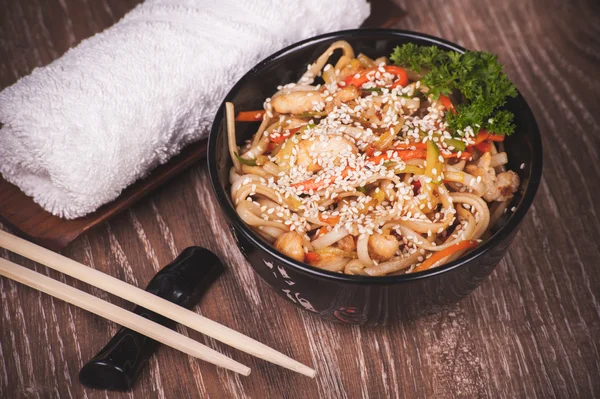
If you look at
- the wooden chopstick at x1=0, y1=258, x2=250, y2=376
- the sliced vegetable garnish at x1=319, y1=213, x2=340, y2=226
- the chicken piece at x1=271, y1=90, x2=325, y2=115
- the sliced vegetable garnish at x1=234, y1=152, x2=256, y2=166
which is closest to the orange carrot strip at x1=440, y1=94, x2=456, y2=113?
the chicken piece at x1=271, y1=90, x2=325, y2=115

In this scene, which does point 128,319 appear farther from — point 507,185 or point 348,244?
point 507,185

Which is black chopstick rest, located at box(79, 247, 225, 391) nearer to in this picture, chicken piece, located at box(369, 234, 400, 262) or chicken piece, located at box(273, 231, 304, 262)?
chicken piece, located at box(273, 231, 304, 262)

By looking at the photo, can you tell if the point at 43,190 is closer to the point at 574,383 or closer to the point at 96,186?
the point at 96,186

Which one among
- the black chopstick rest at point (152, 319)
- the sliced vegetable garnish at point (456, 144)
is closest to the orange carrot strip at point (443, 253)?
the sliced vegetable garnish at point (456, 144)

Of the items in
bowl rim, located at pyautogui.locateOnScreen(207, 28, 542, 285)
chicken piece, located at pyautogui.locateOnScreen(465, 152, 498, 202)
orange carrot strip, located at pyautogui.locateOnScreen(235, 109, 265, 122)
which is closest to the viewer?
bowl rim, located at pyautogui.locateOnScreen(207, 28, 542, 285)

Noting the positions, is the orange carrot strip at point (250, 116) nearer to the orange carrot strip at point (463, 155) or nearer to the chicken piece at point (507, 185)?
the orange carrot strip at point (463, 155)
